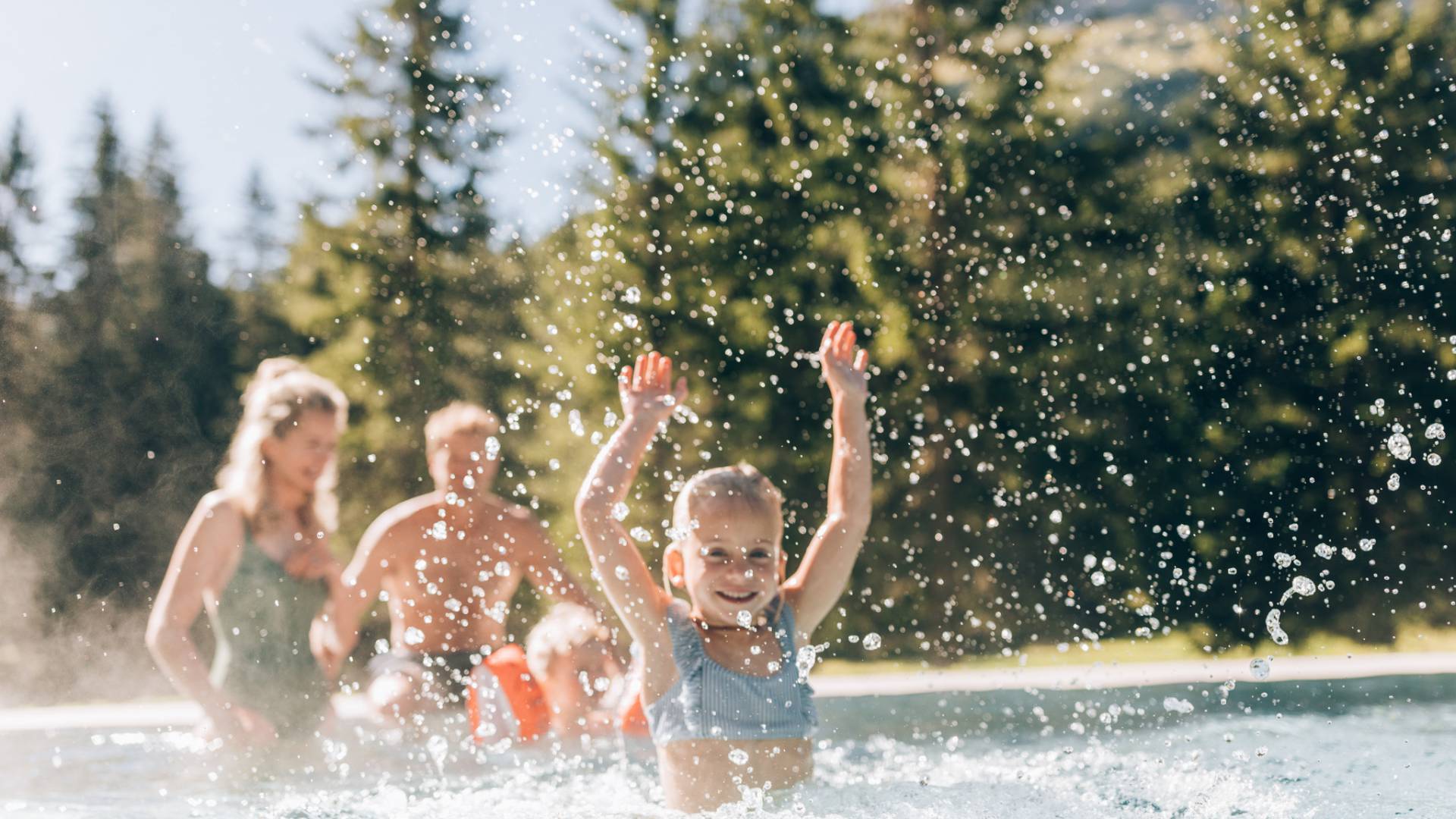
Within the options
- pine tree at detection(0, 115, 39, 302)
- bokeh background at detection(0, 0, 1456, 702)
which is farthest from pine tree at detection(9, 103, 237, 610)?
bokeh background at detection(0, 0, 1456, 702)

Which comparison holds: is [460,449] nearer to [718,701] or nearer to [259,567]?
[259,567]

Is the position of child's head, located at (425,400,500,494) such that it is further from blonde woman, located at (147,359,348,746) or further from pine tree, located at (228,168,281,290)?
pine tree, located at (228,168,281,290)

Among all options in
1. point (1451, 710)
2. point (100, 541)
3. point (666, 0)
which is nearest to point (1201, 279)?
point (666, 0)

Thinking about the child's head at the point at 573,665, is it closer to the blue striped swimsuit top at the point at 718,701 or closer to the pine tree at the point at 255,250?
the blue striped swimsuit top at the point at 718,701

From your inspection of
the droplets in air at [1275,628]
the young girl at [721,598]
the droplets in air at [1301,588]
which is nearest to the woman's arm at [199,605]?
the young girl at [721,598]

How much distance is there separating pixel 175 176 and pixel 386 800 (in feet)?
41.6

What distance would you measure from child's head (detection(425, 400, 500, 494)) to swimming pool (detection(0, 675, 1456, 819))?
1.07 m

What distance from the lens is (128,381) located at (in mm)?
13062

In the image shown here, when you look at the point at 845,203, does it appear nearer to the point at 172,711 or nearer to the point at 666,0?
the point at 666,0

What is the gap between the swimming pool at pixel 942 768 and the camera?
379 cm

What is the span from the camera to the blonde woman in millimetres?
4172

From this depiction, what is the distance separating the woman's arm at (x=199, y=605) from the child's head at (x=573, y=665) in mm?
1428

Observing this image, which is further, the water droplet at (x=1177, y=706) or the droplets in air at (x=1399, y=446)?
the droplets in air at (x=1399, y=446)

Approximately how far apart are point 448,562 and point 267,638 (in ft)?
5.72
